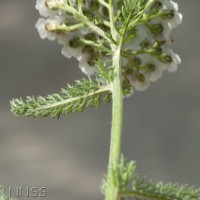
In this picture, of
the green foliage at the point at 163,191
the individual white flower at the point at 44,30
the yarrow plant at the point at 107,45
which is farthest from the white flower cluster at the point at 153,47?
the green foliage at the point at 163,191

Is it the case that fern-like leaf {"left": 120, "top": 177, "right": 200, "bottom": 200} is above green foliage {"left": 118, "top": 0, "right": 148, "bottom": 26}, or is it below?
below

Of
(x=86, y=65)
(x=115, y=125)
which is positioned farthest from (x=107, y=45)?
(x=115, y=125)

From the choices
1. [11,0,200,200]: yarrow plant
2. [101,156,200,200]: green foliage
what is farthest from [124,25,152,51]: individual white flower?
[101,156,200,200]: green foliage

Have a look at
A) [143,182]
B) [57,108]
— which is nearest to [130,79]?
[57,108]

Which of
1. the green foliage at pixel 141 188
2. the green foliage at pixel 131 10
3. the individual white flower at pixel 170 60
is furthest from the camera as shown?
the individual white flower at pixel 170 60

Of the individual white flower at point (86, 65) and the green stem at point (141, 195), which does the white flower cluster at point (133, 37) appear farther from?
the green stem at point (141, 195)

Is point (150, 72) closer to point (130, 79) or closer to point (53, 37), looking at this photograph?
point (130, 79)

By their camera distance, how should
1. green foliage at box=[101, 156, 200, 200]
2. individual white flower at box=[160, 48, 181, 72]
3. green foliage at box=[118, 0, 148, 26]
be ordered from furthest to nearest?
1. individual white flower at box=[160, 48, 181, 72]
2. green foliage at box=[118, 0, 148, 26]
3. green foliage at box=[101, 156, 200, 200]

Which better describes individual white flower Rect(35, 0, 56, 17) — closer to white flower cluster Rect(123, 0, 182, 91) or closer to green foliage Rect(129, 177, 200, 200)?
white flower cluster Rect(123, 0, 182, 91)
